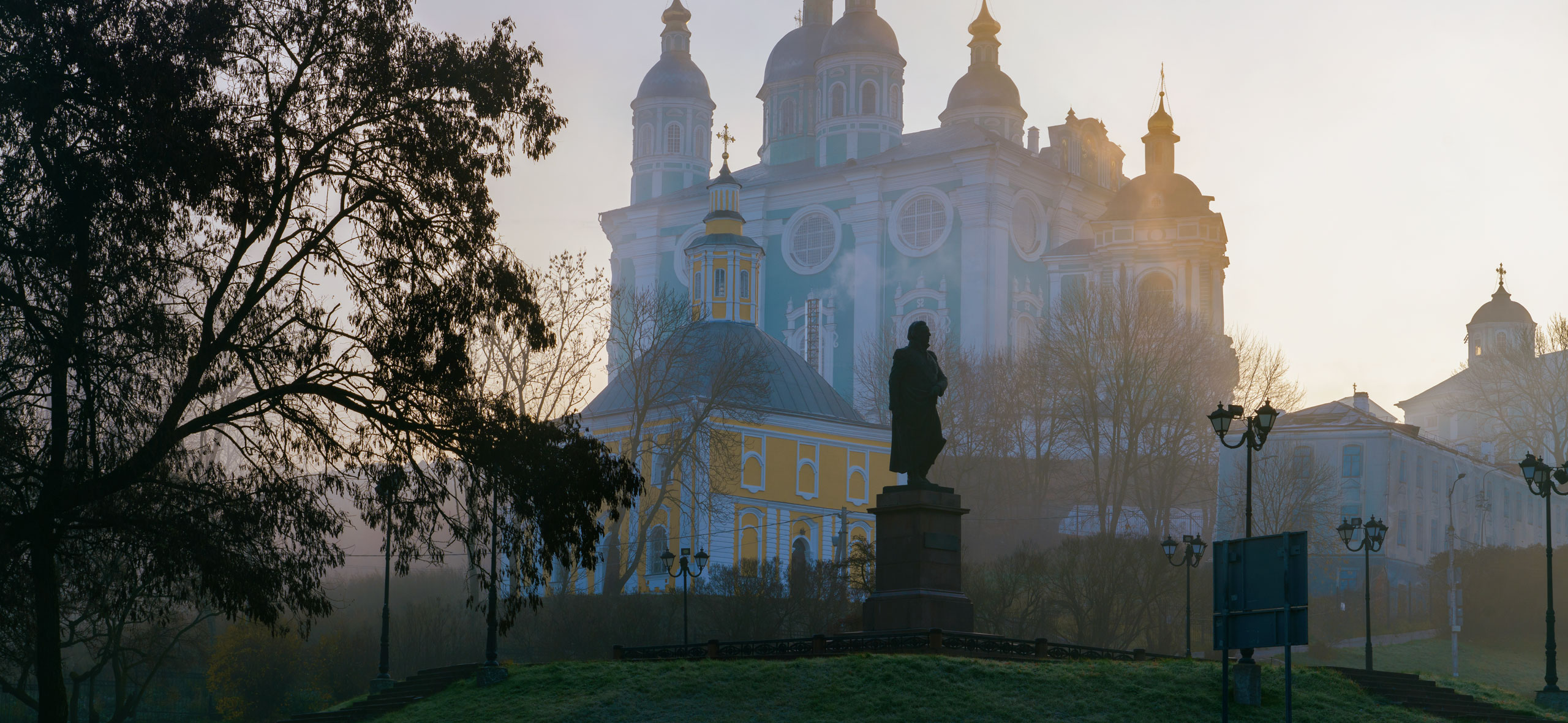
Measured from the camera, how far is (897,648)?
21.8 m

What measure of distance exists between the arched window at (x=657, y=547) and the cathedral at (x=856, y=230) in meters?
2.65

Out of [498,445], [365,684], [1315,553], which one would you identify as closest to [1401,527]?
[1315,553]

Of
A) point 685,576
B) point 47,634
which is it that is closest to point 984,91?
point 685,576

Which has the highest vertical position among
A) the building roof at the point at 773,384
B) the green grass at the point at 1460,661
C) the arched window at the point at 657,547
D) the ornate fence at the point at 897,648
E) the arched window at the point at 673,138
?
the arched window at the point at 673,138

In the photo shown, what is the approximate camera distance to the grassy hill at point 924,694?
63.6ft

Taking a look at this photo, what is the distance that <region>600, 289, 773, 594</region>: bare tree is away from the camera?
166ft

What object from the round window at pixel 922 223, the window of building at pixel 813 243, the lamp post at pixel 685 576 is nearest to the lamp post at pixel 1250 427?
the lamp post at pixel 685 576

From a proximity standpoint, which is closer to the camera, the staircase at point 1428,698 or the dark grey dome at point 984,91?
the staircase at point 1428,698

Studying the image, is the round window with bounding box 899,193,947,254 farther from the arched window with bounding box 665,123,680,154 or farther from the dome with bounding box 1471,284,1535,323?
the dome with bounding box 1471,284,1535,323

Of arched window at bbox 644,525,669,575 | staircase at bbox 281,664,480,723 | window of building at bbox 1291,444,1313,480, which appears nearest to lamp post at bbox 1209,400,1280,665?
staircase at bbox 281,664,480,723

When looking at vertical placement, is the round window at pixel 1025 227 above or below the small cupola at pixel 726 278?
above

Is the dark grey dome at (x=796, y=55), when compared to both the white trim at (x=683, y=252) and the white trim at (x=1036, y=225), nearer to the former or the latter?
the white trim at (x=683, y=252)

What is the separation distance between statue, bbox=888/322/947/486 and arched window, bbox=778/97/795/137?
64.1m

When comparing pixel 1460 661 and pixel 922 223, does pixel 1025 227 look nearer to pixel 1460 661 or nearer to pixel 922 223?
pixel 922 223
